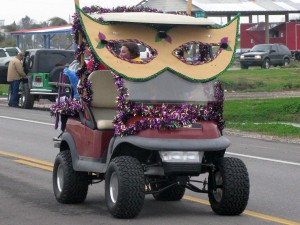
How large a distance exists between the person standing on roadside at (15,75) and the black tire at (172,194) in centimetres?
2175

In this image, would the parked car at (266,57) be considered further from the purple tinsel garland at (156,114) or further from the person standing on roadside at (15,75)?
the purple tinsel garland at (156,114)

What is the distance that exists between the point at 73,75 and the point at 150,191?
2.81m

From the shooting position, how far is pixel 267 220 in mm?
10219

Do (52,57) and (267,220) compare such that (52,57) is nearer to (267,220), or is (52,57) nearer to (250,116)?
(250,116)

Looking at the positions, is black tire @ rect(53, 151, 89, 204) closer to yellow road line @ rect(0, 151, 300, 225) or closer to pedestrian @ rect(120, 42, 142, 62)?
yellow road line @ rect(0, 151, 300, 225)

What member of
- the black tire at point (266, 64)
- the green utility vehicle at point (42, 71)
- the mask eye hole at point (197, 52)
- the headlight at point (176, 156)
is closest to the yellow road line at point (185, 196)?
the headlight at point (176, 156)

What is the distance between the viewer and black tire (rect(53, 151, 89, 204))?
1116 centimetres

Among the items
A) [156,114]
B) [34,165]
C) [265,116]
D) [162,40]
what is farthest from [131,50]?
[265,116]

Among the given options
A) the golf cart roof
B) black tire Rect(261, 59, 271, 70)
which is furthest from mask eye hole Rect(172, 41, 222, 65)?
black tire Rect(261, 59, 271, 70)

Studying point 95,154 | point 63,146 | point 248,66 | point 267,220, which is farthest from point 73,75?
point 248,66

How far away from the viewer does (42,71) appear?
104ft

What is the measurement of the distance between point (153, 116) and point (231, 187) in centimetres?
113

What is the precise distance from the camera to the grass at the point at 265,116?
22.7 metres

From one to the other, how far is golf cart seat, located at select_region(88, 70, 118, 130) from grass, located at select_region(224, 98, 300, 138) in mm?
11258
